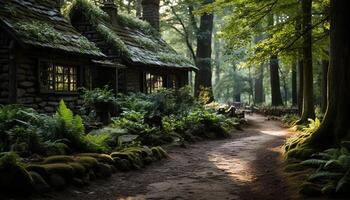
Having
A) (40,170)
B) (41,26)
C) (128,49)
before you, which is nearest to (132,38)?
(128,49)

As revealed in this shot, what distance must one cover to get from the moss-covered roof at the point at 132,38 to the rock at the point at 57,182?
493 inches

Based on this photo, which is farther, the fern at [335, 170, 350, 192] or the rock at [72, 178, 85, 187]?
the rock at [72, 178, 85, 187]

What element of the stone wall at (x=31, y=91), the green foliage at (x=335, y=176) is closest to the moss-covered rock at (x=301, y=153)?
the green foliage at (x=335, y=176)

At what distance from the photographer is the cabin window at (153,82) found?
22734 millimetres

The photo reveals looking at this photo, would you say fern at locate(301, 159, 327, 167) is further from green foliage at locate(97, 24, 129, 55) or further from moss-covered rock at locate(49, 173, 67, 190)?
green foliage at locate(97, 24, 129, 55)

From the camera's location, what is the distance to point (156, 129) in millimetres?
12789

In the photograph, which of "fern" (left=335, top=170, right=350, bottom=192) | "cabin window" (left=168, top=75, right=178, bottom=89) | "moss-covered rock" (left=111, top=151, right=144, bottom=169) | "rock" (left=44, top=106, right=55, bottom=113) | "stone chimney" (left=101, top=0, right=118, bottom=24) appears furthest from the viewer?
"cabin window" (left=168, top=75, right=178, bottom=89)

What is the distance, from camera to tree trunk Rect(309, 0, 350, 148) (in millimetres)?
8117

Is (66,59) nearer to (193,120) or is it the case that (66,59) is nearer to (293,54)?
(193,120)

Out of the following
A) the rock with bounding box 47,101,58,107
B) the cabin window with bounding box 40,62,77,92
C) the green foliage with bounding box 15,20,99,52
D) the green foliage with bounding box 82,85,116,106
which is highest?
the green foliage with bounding box 15,20,99,52

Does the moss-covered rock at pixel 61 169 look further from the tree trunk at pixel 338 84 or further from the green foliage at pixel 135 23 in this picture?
the green foliage at pixel 135 23

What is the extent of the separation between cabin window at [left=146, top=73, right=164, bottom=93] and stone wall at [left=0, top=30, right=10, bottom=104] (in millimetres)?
9588

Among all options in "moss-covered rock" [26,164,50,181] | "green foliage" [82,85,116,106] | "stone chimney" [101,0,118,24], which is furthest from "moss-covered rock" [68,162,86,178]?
"stone chimney" [101,0,118,24]

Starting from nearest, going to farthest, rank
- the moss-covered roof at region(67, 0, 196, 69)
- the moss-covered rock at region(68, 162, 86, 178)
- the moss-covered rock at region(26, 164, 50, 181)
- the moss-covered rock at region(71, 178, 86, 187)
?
the moss-covered rock at region(26, 164, 50, 181) → the moss-covered rock at region(71, 178, 86, 187) → the moss-covered rock at region(68, 162, 86, 178) → the moss-covered roof at region(67, 0, 196, 69)
